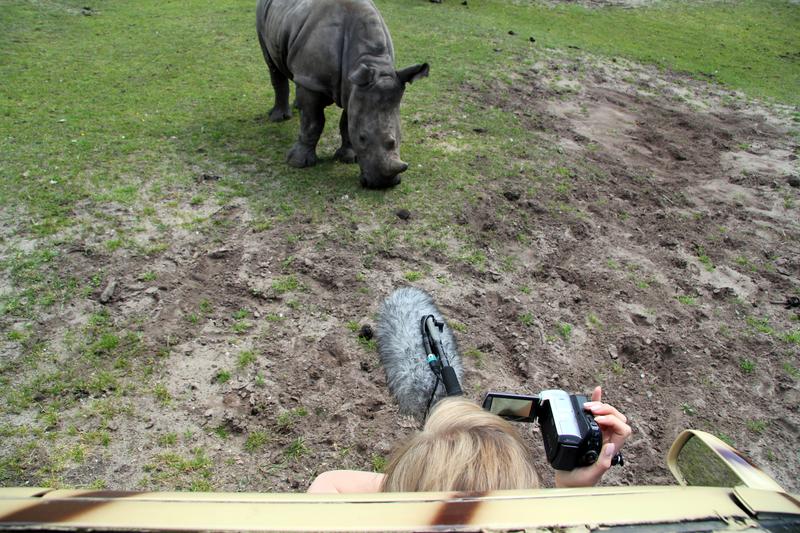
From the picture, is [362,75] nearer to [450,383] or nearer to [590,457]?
[450,383]

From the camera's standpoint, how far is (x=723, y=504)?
0.84 meters

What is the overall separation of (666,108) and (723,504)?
8162mm

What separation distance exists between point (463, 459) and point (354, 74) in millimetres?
4116

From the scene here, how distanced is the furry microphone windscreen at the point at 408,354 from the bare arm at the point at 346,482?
1.05 feet

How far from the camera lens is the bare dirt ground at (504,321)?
9.27 ft

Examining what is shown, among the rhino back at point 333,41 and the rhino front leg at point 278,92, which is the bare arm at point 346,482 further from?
the rhino front leg at point 278,92

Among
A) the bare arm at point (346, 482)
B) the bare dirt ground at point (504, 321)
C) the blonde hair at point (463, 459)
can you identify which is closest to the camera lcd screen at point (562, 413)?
the blonde hair at point (463, 459)

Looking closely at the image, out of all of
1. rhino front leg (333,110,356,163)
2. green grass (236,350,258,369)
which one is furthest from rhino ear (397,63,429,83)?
green grass (236,350,258,369)

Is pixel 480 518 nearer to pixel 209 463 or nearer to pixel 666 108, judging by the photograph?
pixel 209 463

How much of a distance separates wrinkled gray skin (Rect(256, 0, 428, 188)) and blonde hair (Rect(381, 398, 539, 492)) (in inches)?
152

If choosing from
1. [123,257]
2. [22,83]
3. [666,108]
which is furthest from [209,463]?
[666,108]

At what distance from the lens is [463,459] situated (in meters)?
Answer: 1.17

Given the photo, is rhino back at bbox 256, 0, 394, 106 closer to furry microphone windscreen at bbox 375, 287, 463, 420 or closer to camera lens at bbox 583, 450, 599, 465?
furry microphone windscreen at bbox 375, 287, 463, 420

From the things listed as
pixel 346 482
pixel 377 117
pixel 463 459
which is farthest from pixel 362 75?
pixel 463 459
